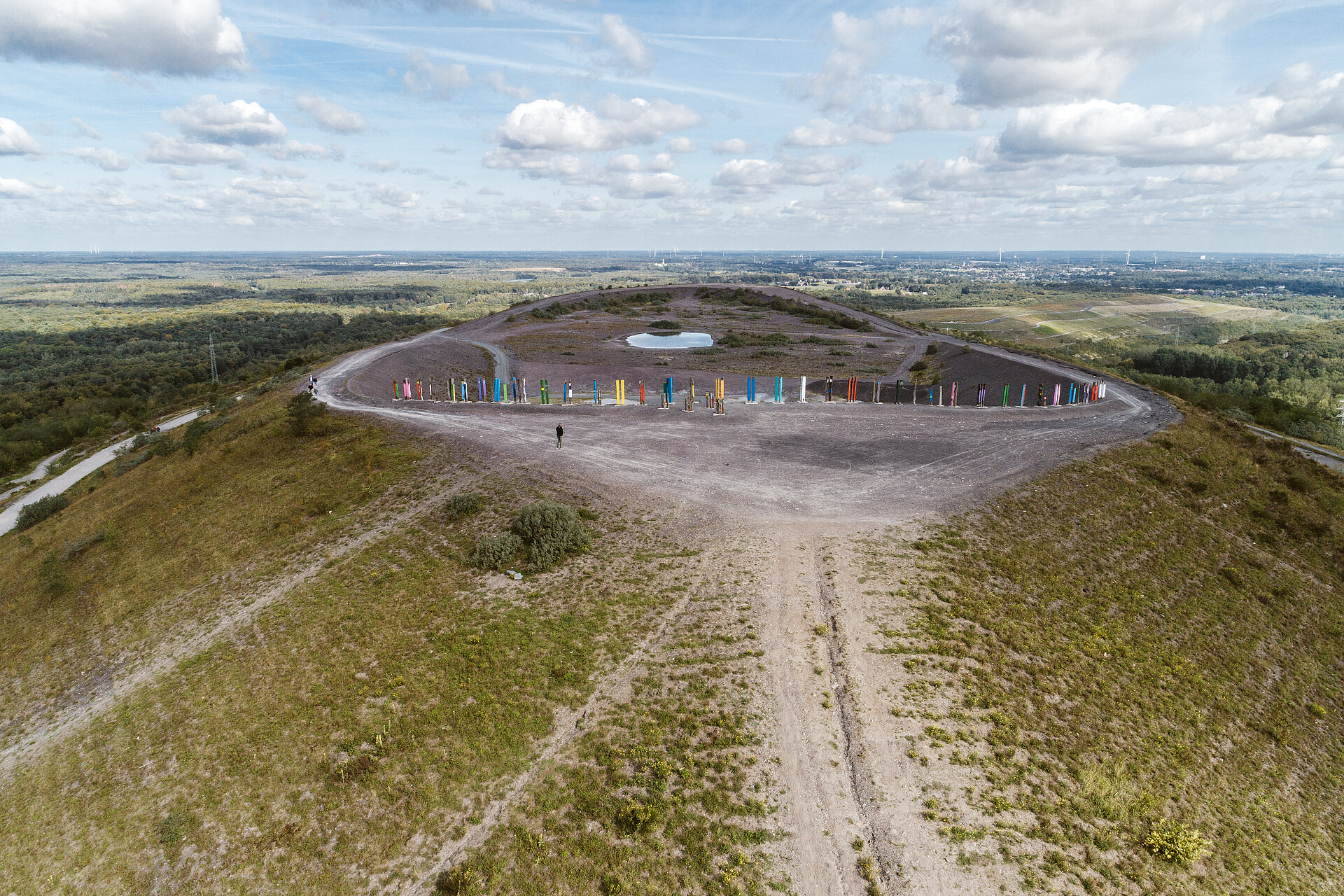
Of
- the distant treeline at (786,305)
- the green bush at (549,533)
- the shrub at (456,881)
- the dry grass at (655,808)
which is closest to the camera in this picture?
the shrub at (456,881)

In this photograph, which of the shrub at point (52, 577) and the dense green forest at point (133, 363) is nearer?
the shrub at point (52, 577)

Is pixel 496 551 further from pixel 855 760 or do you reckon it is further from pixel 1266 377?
pixel 1266 377

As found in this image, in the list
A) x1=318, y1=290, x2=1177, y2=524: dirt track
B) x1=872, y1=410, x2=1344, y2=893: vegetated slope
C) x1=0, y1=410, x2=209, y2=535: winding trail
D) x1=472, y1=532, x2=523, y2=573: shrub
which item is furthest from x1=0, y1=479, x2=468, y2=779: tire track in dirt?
x1=0, y1=410, x2=209, y2=535: winding trail

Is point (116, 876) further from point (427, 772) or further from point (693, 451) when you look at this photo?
point (693, 451)

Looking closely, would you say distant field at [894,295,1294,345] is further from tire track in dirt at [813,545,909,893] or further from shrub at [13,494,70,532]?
shrub at [13,494,70,532]

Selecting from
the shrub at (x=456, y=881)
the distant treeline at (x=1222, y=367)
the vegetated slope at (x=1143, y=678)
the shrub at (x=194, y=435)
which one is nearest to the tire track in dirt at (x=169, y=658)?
the shrub at (x=456, y=881)

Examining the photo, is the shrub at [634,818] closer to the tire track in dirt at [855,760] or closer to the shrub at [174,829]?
the tire track in dirt at [855,760]

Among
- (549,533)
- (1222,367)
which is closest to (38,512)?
(549,533)
